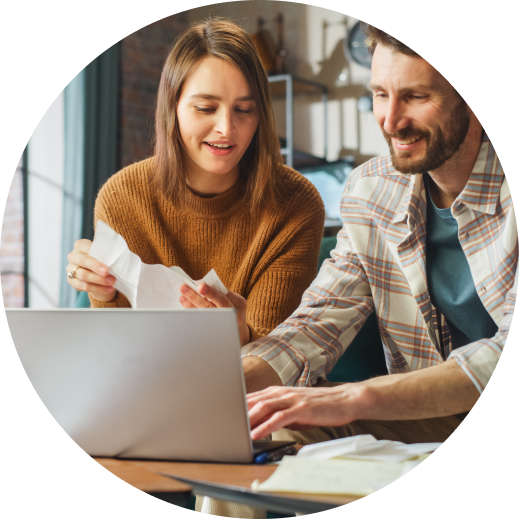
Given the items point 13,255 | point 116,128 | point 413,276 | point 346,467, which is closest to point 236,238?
point 413,276

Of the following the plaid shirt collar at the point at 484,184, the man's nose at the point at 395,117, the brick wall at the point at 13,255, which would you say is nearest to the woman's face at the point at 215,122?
the man's nose at the point at 395,117

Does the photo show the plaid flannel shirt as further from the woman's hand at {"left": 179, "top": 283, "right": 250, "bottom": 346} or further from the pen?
the pen

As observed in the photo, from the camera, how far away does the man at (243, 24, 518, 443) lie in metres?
0.81

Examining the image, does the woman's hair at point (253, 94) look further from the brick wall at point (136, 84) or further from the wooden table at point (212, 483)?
the brick wall at point (136, 84)

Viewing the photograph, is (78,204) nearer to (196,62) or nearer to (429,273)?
(196,62)

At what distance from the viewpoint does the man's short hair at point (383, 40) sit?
892mm

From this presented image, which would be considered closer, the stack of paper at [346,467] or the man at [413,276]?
the stack of paper at [346,467]

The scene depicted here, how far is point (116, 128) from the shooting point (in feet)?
9.23

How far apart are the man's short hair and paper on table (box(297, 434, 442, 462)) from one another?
0.57 meters

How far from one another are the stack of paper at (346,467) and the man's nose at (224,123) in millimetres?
577

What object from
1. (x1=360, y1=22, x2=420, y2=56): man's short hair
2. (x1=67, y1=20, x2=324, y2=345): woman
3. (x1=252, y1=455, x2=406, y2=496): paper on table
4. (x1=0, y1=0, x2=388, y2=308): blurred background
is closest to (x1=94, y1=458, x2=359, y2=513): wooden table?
(x1=252, y1=455, x2=406, y2=496): paper on table

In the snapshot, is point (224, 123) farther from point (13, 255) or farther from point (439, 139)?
point (13, 255)

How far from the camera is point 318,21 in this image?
10.5 feet

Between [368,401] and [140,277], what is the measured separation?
1.32 ft
